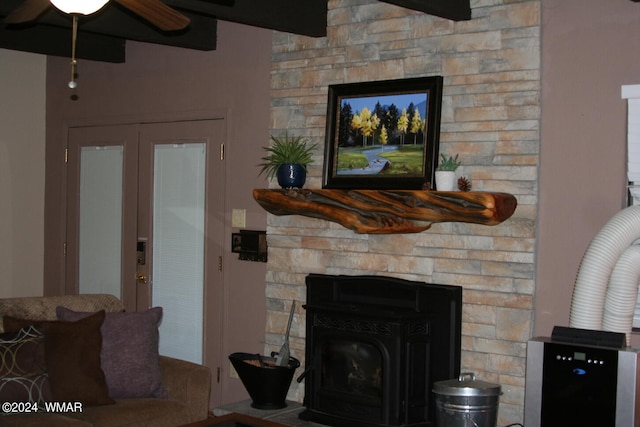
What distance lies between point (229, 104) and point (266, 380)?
178 cm

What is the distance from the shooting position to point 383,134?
4.53m

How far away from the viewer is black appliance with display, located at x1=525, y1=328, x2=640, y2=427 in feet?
11.3

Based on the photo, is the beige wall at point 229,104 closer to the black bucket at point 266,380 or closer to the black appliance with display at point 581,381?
the black bucket at point 266,380

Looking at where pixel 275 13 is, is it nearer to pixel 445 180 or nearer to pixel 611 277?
pixel 445 180

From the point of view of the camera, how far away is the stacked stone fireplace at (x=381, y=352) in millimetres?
4203

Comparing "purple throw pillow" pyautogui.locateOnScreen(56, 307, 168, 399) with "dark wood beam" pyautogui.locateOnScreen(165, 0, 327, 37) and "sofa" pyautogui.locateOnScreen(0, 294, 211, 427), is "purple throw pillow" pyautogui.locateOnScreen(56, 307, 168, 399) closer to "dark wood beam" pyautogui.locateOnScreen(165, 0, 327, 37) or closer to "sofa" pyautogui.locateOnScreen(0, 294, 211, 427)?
"sofa" pyautogui.locateOnScreen(0, 294, 211, 427)

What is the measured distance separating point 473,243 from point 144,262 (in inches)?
98.4

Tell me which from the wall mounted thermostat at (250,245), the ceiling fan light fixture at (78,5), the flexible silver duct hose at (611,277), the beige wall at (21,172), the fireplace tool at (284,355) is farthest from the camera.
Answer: the beige wall at (21,172)

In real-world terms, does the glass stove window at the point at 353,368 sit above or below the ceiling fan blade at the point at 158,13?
below

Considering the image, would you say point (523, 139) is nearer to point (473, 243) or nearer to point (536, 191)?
point (536, 191)

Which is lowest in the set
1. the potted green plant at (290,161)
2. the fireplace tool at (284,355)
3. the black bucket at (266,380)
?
the black bucket at (266,380)

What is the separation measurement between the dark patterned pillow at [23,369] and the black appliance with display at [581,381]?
7.06 feet

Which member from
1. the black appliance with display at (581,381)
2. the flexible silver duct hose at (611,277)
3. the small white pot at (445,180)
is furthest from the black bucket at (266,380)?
the flexible silver duct hose at (611,277)

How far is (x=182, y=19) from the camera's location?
3.23m
